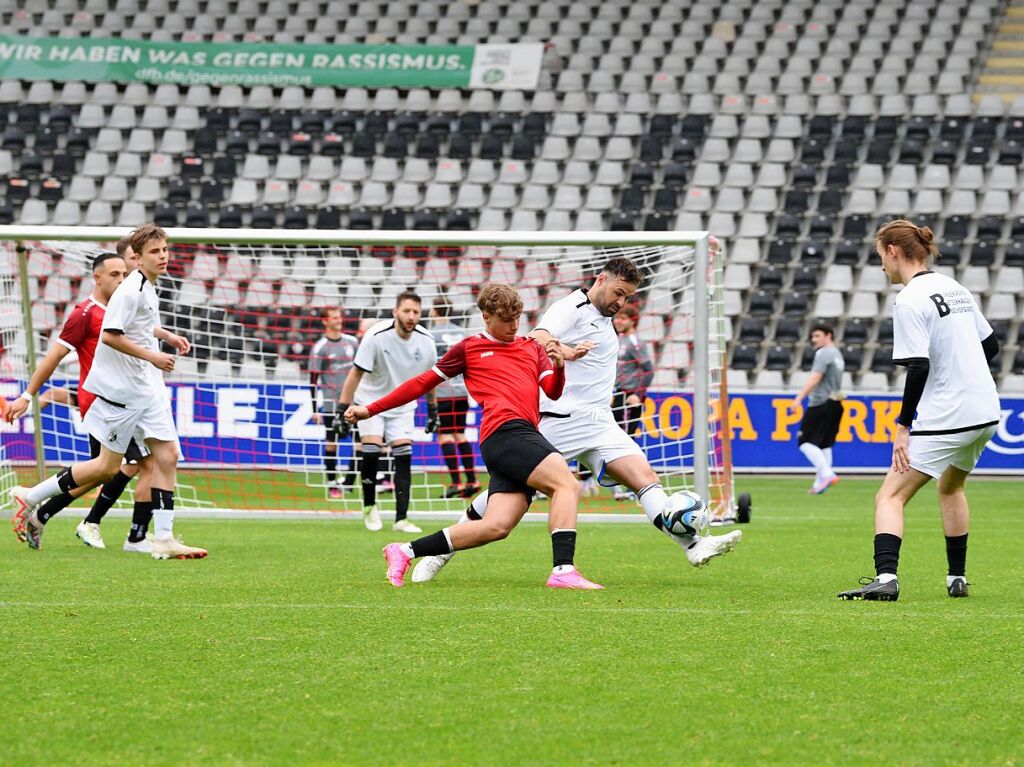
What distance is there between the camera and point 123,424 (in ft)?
28.1

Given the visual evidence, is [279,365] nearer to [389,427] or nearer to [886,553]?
[389,427]

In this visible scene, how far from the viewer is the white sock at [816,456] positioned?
624 inches

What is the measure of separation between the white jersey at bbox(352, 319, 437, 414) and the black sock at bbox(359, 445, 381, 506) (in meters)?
0.40

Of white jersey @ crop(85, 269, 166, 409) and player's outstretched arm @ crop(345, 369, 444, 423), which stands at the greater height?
white jersey @ crop(85, 269, 166, 409)

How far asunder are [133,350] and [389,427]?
3.54 metres

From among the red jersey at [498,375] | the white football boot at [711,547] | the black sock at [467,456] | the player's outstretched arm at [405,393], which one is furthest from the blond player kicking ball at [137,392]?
the black sock at [467,456]

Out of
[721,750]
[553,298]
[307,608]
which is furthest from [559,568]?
[553,298]

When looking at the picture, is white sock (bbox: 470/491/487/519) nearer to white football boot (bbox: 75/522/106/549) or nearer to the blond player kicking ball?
the blond player kicking ball

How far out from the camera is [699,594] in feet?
A: 23.0

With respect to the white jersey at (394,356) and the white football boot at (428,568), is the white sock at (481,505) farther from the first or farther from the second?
the white jersey at (394,356)

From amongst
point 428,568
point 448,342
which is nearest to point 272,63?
point 448,342

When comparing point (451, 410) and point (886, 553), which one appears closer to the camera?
point (886, 553)

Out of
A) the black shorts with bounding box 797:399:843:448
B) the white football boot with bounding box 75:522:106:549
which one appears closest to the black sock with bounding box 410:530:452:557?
the white football boot with bounding box 75:522:106:549

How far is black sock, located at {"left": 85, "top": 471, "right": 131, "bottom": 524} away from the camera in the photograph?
946cm
